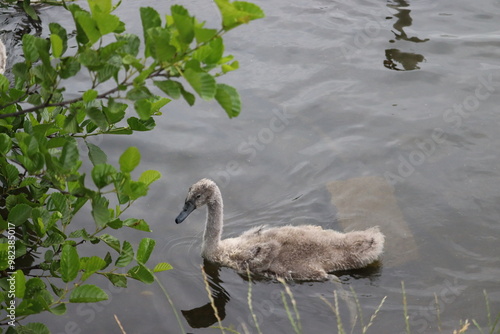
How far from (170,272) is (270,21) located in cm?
581

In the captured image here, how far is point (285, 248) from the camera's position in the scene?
6.57 m

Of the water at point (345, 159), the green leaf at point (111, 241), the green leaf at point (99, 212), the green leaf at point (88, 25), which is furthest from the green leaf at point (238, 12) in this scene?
the water at point (345, 159)

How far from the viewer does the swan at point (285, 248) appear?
21.1ft

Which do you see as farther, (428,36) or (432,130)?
(428,36)

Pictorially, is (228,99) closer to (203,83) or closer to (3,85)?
(203,83)

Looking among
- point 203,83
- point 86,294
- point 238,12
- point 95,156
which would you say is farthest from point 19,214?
point 238,12

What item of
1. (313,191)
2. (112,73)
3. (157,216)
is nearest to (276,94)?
(313,191)

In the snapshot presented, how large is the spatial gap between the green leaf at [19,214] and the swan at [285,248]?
2635mm

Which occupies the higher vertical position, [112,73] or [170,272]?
[112,73]

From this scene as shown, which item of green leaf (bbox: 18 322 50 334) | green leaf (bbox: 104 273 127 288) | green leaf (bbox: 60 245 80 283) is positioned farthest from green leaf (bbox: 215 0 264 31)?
green leaf (bbox: 18 322 50 334)

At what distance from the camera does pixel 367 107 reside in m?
9.03

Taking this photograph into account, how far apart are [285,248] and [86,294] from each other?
296 centimetres

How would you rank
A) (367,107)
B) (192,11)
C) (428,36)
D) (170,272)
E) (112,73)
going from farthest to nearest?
1. (192,11)
2. (428,36)
3. (367,107)
4. (170,272)
5. (112,73)

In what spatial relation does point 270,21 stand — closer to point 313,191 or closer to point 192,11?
point 192,11
